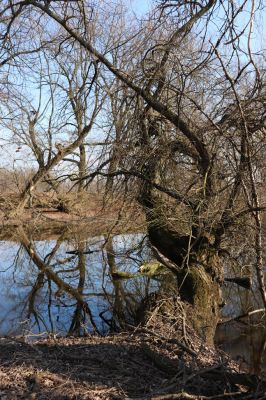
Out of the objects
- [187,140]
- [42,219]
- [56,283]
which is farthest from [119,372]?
[42,219]

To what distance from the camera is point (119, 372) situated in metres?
4.58

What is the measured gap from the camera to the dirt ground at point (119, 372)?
3949 millimetres

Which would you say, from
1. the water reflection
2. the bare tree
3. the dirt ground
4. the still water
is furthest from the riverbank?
the dirt ground

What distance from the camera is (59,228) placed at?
21.4m

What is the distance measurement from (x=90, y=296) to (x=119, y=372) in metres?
6.00

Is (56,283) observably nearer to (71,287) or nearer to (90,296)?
(71,287)

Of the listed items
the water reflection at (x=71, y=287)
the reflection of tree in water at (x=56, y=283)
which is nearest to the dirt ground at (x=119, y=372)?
the water reflection at (x=71, y=287)

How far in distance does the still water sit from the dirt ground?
2.20ft

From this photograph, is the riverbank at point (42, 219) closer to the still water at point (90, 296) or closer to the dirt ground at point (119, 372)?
the still water at point (90, 296)

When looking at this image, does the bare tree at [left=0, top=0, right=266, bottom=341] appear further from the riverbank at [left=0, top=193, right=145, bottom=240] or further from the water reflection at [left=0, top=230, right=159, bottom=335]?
the riverbank at [left=0, top=193, right=145, bottom=240]

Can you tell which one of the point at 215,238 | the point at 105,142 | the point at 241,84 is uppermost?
the point at 241,84

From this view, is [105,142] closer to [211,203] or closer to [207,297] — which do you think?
[211,203]

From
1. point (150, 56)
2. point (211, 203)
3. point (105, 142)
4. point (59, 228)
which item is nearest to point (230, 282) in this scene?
point (211, 203)

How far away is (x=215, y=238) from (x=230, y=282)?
247cm
